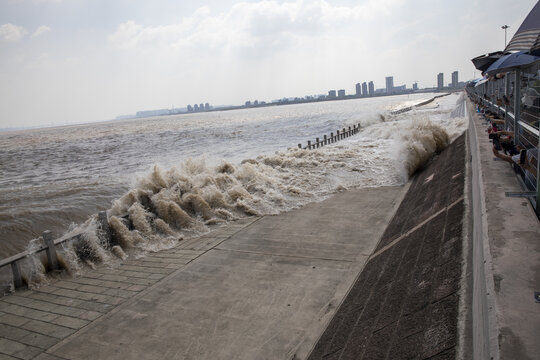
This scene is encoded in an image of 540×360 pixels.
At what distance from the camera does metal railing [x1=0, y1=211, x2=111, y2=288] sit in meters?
7.66

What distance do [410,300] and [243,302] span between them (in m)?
2.88

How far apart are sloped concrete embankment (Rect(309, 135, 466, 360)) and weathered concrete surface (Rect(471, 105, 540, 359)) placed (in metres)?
0.45

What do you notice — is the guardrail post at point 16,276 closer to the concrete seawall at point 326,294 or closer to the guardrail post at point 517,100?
the concrete seawall at point 326,294

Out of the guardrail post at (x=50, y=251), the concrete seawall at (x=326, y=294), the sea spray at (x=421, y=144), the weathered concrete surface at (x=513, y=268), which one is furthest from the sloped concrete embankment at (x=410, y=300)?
the sea spray at (x=421, y=144)

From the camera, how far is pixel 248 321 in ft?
18.1

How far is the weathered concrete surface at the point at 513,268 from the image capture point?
2.29m

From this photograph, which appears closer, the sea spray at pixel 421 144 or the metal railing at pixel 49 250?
the metal railing at pixel 49 250

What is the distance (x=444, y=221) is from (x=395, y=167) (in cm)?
1001

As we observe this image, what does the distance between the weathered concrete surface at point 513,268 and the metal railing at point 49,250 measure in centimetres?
836

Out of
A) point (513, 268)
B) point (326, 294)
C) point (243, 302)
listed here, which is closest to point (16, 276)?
point (243, 302)

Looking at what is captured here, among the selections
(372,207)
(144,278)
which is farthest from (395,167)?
(144,278)

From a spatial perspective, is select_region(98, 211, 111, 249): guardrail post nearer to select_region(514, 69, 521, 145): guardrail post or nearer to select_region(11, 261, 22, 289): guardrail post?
select_region(11, 261, 22, 289): guardrail post

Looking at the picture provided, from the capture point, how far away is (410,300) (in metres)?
4.08

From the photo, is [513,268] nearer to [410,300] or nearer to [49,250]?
[410,300]
